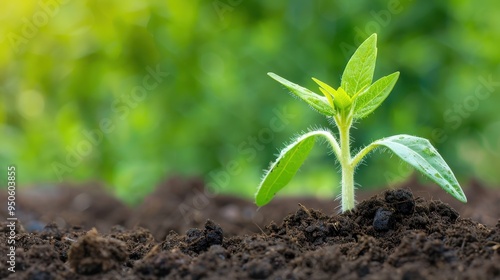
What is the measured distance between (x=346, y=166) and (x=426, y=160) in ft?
0.83

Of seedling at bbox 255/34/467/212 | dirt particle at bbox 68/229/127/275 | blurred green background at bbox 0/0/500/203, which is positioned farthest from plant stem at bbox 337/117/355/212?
blurred green background at bbox 0/0/500/203

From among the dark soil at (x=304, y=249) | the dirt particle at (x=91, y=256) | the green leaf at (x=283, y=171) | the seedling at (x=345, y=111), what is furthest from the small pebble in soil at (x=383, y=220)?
the dirt particle at (x=91, y=256)

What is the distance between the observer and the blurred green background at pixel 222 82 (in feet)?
18.5

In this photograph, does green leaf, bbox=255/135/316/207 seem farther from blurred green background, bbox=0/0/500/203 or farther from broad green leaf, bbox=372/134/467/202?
blurred green background, bbox=0/0/500/203

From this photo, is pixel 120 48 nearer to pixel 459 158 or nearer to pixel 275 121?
pixel 275 121

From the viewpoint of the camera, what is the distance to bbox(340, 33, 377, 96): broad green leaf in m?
1.99

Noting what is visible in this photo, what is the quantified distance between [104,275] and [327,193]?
3668 millimetres

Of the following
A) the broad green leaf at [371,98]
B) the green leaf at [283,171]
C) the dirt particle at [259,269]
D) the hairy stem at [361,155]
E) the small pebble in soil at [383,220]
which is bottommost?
the dirt particle at [259,269]

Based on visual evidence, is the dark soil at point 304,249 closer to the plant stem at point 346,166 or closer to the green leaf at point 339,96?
the plant stem at point 346,166

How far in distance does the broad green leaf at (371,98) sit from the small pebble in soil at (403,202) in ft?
0.84

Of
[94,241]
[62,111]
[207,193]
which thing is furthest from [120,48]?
[94,241]

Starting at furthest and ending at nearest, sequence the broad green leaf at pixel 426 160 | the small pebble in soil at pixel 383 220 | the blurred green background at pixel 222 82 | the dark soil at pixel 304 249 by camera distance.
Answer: the blurred green background at pixel 222 82, the small pebble in soil at pixel 383 220, the broad green leaf at pixel 426 160, the dark soil at pixel 304 249

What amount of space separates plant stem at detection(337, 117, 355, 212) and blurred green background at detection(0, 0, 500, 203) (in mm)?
3060

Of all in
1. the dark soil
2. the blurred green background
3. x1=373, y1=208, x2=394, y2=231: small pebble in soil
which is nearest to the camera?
the dark soil
